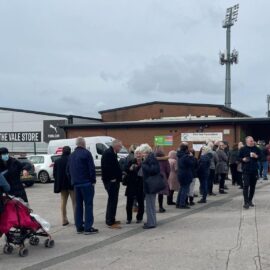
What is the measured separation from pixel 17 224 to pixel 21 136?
41.7 meters

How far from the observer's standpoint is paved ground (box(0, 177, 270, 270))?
7.35 m

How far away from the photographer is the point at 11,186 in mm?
8891

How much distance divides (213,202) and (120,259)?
7607mm

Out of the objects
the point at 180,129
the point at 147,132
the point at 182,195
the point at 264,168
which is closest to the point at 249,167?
the point at 182,195

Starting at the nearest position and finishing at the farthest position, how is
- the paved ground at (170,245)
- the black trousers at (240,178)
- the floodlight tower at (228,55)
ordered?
the paved ground at (170,245) < the black trousers at (240,178) < the floodlight tower at (228,55)

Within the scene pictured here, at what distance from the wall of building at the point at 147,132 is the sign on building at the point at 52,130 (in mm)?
4042

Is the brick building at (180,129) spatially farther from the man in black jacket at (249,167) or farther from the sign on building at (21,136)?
the man in black jacket at (249,167)

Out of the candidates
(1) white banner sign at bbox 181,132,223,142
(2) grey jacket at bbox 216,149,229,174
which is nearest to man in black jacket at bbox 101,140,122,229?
(2) grey jacket at bbox 216,149,229,174

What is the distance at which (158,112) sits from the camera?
55.4 m

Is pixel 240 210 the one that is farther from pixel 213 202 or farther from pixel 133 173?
pixel 133 173

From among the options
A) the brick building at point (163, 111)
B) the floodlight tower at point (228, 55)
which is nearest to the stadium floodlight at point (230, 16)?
the floodlight tower at point (228, 55)

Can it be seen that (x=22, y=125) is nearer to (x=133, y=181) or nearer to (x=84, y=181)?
(x=133, y=181)

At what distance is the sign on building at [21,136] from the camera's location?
157 feet

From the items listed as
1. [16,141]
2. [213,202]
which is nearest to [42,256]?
[213,202]
